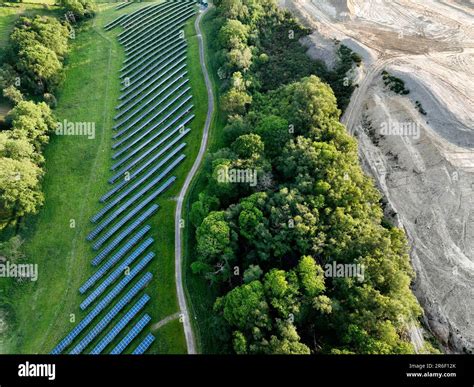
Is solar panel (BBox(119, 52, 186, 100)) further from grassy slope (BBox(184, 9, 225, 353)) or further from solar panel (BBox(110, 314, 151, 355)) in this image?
solar panel (BBox(110, 314, 151, 355))

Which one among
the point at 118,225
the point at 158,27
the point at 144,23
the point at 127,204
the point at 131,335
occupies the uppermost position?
the point at 144,23

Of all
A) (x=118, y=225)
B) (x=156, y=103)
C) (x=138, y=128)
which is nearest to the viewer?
(x=118, y=225)

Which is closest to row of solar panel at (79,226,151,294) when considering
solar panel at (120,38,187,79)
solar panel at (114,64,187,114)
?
solar panel at (114,64,187,114)

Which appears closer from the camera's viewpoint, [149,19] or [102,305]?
[102,305]

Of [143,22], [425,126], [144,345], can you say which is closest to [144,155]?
[144,345]

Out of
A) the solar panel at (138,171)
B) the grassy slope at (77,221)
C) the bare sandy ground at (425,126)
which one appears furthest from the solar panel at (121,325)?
the bare sandy ground at (425,126)

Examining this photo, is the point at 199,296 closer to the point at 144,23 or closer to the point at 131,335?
the point at 131,335
